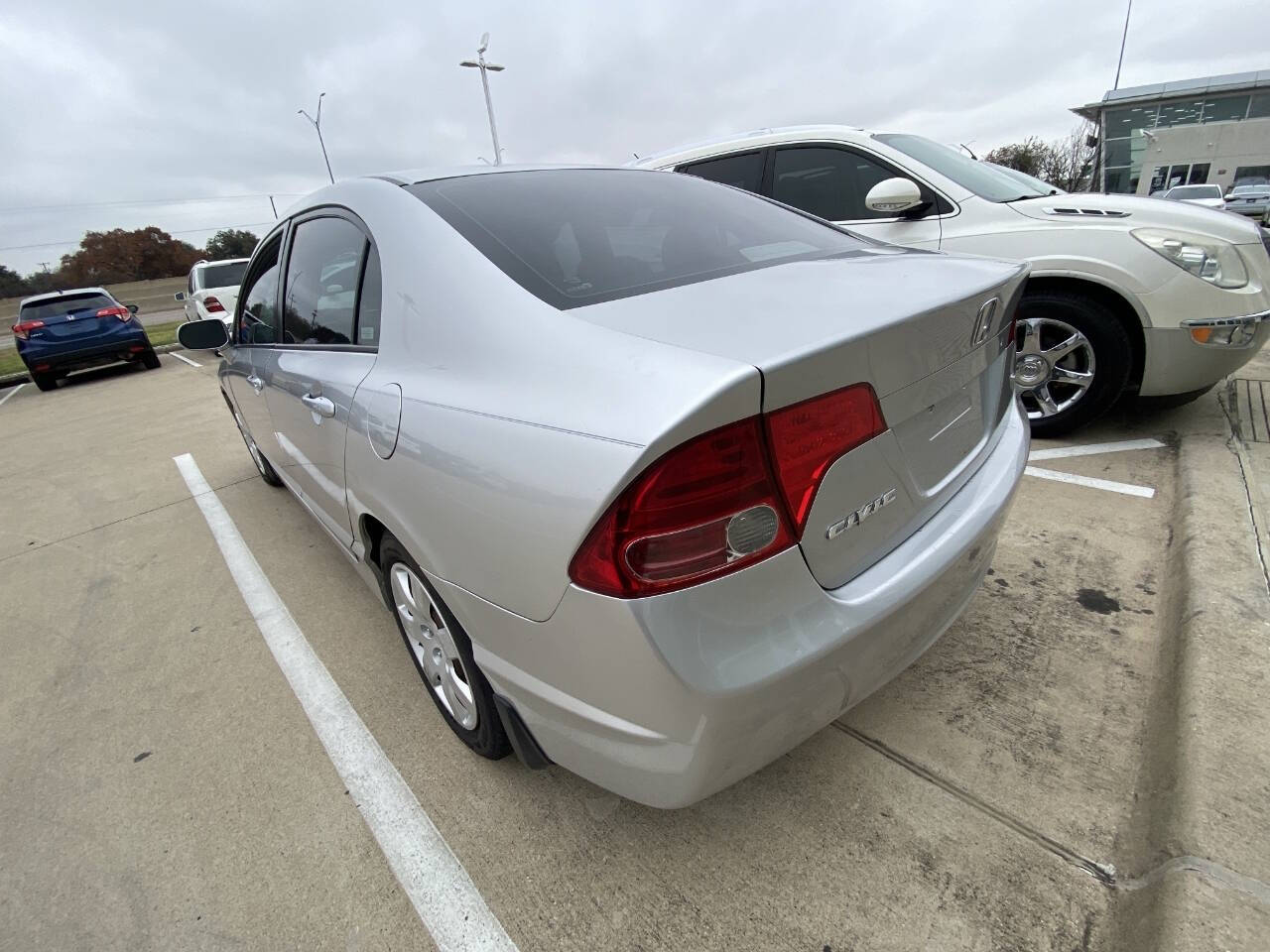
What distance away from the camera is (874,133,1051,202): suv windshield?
151 inches

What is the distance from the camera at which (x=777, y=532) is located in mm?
1183

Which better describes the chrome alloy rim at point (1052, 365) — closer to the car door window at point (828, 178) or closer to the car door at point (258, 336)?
the car door window at point (828, 178)

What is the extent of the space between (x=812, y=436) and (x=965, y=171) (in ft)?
12.6

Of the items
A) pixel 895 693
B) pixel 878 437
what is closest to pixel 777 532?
pixel 878 437

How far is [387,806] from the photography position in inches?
73.2

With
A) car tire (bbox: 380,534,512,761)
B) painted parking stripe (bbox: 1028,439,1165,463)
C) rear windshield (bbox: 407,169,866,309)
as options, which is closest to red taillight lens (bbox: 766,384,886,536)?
rear windshield (bbox: 407,169,866,309)

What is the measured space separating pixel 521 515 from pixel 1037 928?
1.37 metres

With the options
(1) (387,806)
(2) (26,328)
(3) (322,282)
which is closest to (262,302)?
(3) (322,282)

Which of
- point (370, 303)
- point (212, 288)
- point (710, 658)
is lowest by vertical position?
point (710, 658)

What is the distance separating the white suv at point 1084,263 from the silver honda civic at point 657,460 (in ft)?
6.61

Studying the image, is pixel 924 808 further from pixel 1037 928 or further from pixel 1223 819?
pixel 1223 819

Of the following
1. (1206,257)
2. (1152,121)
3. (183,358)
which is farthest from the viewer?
(1152,121)

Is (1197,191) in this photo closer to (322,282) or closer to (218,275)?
(218,275)

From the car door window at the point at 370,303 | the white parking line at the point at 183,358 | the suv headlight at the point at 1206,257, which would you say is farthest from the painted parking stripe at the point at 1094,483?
the white parking line at the point at 183,358
